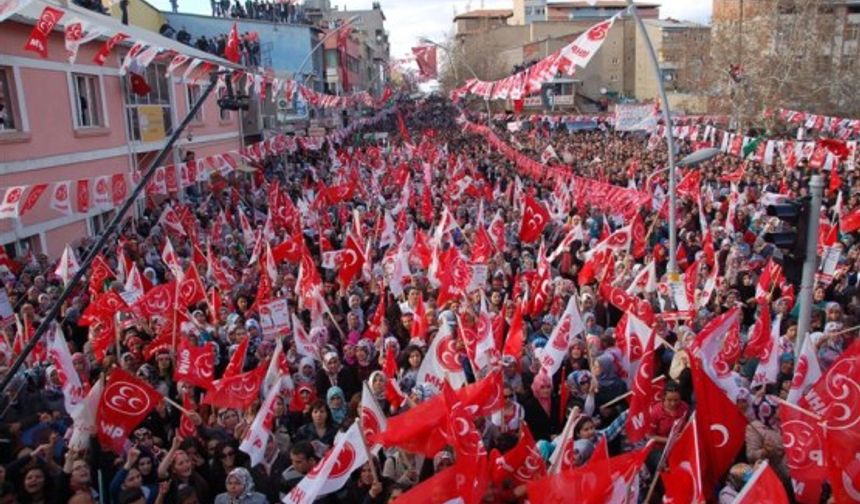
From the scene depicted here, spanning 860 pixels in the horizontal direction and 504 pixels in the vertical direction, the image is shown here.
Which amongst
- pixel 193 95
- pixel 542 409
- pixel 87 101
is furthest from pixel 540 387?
pixel 193 95

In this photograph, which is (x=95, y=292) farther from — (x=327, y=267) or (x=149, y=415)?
(x=149, y=415)

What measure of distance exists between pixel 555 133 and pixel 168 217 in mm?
35388

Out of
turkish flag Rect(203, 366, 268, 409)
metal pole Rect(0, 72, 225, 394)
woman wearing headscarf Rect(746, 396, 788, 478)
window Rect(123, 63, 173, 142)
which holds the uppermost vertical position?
window Rect(123, 63, 173, 142)

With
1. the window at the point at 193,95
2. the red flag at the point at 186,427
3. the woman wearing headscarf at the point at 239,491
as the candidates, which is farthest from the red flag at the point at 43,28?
the window at the point at 193,95

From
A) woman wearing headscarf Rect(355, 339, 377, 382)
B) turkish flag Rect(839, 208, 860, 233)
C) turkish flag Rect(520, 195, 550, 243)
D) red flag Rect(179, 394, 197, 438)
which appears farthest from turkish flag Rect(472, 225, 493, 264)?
turkish flag Rect(839, 208, 860, 233)

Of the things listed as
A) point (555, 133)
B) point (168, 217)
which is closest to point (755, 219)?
point (168, 217)

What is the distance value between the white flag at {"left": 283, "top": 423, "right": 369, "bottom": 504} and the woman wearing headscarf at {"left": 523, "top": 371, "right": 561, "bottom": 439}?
6.60ft

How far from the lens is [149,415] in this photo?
23.8 ft

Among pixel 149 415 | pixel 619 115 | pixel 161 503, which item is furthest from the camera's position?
pixel 619 115

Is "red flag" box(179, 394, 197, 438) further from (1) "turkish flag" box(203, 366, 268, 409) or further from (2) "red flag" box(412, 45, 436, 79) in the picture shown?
(2) "red flag" box(412, 45, 436, 79)

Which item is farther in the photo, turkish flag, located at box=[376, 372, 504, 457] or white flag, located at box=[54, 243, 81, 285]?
white flag, located at box=[54, 243, 81, 285]

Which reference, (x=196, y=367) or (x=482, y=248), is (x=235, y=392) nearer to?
(x=196, y=367)

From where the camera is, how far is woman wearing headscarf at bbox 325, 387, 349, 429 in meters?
7.03

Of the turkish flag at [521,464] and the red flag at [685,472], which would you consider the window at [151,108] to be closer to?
the turkish flag at [521,464]
